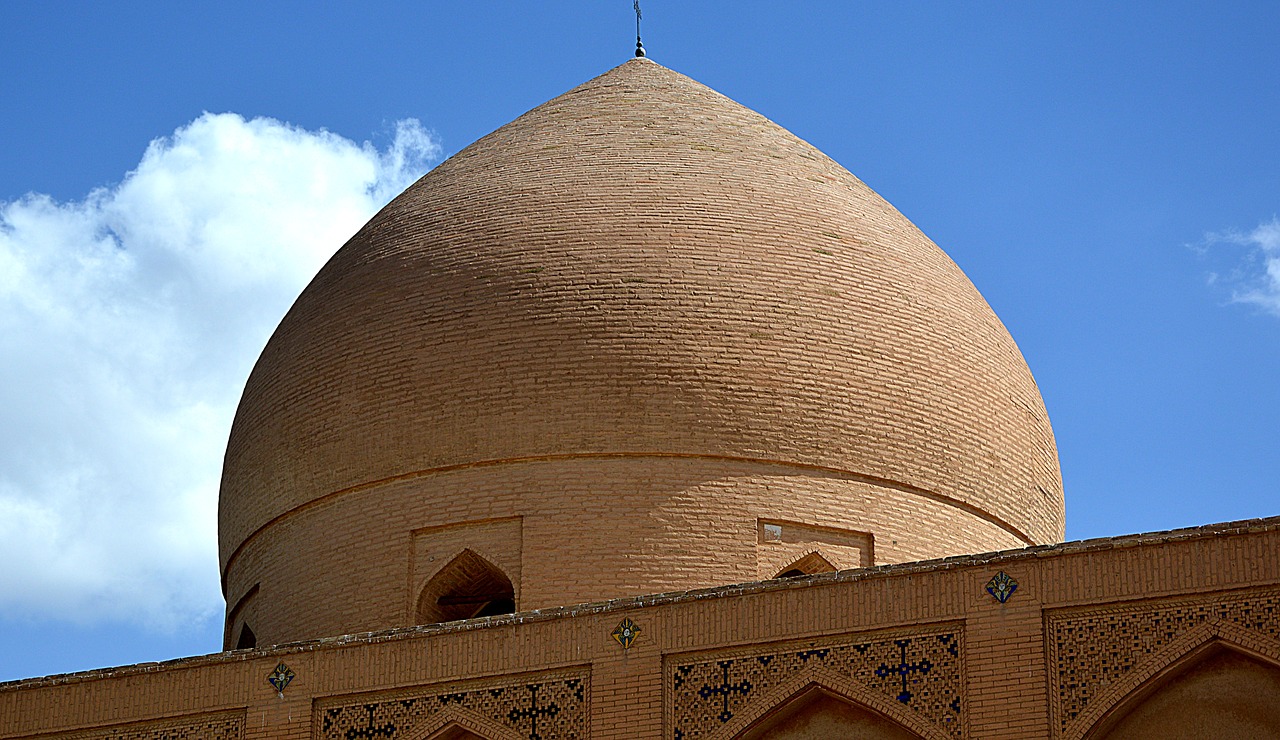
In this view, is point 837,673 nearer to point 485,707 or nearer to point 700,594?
point 700,594

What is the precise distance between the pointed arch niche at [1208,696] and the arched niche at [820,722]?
33.3 inches

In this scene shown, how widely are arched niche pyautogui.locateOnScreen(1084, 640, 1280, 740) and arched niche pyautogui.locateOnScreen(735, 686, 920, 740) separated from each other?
838 millimetres

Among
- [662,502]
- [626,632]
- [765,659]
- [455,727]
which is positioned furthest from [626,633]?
[662,502]

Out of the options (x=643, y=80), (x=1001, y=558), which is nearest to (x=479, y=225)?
(x=643, y=80)

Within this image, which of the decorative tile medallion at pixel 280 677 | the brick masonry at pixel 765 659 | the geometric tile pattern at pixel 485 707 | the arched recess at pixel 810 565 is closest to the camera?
the brick masonry at pixel 765 659

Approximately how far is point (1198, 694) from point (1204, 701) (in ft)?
0.11

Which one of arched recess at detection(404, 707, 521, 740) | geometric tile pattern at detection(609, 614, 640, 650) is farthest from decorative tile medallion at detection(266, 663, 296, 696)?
geometric tile pattern at detection(609, 614, 640, 650)

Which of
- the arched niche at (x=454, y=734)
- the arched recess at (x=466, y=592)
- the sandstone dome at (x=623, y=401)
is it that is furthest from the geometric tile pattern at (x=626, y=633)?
the arched recess at (x=466, y=592)

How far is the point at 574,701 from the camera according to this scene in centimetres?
959

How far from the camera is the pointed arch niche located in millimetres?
8562

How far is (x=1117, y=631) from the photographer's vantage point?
28.9 feet

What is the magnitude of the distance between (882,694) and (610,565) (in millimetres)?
2229

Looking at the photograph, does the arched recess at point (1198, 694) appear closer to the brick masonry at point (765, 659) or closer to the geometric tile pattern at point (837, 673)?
the brick masonry at point (765, 659)

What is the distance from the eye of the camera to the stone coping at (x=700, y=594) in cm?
882
